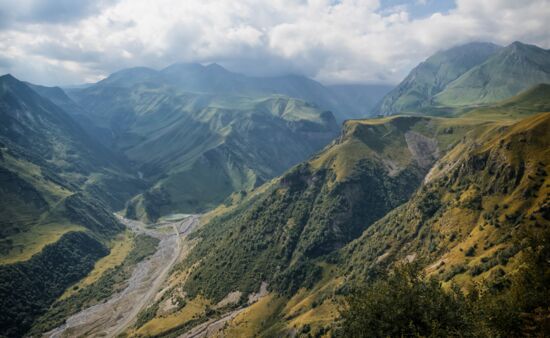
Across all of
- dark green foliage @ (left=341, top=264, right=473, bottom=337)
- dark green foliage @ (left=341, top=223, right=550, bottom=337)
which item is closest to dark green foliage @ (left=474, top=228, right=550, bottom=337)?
dark green foliage @ (left=341, top=223, right=550, bottom=337)

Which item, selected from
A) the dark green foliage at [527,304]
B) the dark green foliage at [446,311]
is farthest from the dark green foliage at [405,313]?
the dark green foliage at [527,304]

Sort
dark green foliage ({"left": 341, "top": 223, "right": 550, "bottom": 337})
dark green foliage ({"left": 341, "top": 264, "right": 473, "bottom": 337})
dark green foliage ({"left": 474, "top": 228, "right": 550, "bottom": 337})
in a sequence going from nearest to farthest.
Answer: dark green foliage ({"left": 341, "top": 264, "right": 473, "bottom": 337}) → dark green foliage ({"left": 341, "top": 223, "right": 550, "bottom": 337}) → dark green foliage ({"left": 474, "top": 228, "right": 550, "bottom": 337})

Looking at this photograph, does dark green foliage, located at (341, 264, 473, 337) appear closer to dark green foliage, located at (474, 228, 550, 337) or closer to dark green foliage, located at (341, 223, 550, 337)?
dark green foliage, located at (341, 223, 550, 337)

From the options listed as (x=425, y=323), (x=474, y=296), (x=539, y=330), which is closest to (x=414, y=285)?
(x=425, y=323)

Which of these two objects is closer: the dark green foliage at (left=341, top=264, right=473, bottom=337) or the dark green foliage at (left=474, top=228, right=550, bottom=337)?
the dark green foliage at (left=341, top=264, right=473, bottom=337)

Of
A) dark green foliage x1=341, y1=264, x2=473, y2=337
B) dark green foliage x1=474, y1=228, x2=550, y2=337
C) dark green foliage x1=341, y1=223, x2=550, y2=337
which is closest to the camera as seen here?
dark green foliage x1=341, y1=264, x2=473, y2=337

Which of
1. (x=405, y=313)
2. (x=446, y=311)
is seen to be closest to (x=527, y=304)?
(x=446, y=311)

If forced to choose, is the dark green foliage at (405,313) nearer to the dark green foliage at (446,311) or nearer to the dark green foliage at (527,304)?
the dark green foliage at (446,311)

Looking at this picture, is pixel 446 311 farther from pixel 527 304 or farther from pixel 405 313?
pixel 527 304

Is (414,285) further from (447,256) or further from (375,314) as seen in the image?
(447,256)
